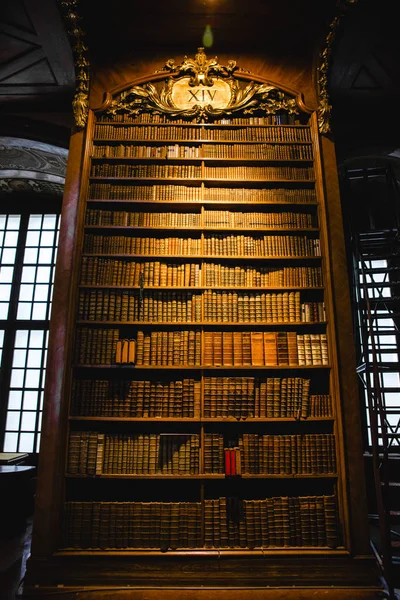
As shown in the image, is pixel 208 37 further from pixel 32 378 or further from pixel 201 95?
pixel 32 378

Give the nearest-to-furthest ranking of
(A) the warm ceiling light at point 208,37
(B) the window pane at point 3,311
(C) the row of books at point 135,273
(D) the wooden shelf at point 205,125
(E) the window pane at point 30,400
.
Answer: (C) the row of books at point 135,273 → (D) the wooden shelf at point 205,125 → (A) the warm ceiling light at point 208,37 → (E) the window pane at point 30,400 → (B) the window pane at point 3,311

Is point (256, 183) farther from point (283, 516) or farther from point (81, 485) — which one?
point (81, 485)

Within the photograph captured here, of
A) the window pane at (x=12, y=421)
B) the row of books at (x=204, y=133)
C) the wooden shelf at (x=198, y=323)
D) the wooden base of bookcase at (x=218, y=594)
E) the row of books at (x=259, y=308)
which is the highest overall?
the row of books at (x=204, y=133)

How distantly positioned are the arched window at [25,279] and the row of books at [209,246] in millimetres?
2155

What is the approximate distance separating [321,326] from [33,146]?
3.60 metres

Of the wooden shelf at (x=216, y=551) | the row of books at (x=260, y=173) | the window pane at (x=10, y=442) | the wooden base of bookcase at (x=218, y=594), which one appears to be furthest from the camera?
the window pane at (x=10, y=442)

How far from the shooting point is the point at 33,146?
13.3 ft

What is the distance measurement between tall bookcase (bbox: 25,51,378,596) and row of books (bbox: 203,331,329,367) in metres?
0.01

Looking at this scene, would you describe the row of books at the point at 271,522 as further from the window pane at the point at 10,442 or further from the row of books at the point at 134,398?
the window pane at the point at 10,442

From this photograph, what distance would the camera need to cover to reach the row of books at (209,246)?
282 cm

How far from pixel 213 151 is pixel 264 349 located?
1689mm

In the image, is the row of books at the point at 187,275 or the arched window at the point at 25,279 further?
the arched window at the point at 25,279

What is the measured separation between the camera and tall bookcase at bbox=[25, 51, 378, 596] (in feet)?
7.69

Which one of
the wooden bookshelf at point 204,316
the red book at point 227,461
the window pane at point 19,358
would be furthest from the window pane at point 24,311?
the red book at point 227,461
